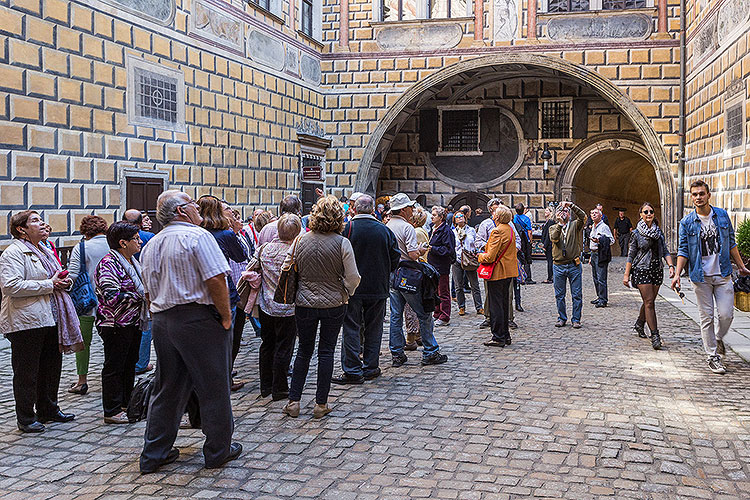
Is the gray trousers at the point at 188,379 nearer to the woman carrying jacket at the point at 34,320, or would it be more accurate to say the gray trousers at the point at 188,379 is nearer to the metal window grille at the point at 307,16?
the woman carrying jacket at the point at 34,320

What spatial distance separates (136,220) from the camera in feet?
23.0

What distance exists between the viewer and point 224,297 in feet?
14.3

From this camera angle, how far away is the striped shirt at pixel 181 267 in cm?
429

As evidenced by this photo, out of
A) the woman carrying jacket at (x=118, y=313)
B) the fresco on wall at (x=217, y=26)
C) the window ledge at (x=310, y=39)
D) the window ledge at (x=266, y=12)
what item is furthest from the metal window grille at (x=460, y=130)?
the woman carrying jacket at (x=118, y=313)

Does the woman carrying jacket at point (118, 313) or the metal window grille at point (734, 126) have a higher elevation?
the metal window grille at point (734, 126)

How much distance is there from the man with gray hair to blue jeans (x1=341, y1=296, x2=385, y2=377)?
2.04 metres

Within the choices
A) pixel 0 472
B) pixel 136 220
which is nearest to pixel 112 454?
pixel 0 472

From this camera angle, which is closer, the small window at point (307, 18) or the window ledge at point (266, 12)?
the window ledge at point (266, 12)

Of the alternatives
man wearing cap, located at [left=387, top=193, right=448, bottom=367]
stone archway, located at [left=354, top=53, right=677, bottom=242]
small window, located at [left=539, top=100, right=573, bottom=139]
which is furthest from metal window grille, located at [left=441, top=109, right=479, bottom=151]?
man wearing cap, located at [left=387, top=193, right=448, bottom=367]

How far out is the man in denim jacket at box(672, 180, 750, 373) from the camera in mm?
6906

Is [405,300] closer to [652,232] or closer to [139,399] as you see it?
[652,232]

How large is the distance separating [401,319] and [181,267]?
336cm

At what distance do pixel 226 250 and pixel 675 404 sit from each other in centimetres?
385

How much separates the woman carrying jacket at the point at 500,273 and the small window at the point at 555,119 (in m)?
13.3
